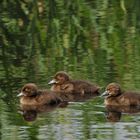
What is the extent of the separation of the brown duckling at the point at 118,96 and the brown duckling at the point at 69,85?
372 mm

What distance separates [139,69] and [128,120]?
7.99 feet

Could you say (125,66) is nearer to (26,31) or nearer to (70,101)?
(70,101)

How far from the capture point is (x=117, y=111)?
10227 millimetres

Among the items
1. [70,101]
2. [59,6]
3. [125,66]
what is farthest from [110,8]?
[70,101]

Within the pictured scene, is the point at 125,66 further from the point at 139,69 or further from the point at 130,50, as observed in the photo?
the point at 130,50

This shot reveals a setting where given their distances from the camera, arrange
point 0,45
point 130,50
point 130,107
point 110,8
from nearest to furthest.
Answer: point 130,107
point 130,50
point 0,45
point 110,8

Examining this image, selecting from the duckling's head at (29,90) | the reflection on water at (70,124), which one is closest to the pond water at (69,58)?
the reflection on water at (70,124)

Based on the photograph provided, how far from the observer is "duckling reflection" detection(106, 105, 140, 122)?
9.70 m

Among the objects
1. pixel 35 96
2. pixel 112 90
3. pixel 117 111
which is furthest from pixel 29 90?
pixel 117 111

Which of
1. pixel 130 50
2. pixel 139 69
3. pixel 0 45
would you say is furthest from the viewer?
pixel 0 45

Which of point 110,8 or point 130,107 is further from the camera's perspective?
point 110,8

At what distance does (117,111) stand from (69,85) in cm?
131

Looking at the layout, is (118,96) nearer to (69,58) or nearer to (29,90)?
(29,90)

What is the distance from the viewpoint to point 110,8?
1770 cm
